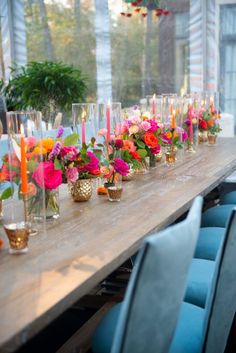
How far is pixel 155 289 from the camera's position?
1035 mm

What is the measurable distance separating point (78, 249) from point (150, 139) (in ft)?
3.72

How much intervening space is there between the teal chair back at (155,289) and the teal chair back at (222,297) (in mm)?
295

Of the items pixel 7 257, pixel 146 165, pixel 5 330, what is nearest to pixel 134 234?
pixel 7 257

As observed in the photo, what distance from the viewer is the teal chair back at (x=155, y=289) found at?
0.98m

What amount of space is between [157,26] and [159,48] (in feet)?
0.91

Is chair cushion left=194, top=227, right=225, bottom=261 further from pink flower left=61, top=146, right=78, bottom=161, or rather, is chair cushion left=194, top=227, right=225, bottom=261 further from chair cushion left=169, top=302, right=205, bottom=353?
pink flower left=61, top=146, right=78, bottom=161

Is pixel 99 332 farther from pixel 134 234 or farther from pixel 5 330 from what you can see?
pixel 5 330

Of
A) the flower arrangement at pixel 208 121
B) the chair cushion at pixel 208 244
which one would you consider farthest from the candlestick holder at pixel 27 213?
the flower arrangement at pixel 208 121

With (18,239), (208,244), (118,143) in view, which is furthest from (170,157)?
(18,239)

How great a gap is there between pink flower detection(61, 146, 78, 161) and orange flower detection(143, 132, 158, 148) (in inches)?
26.1

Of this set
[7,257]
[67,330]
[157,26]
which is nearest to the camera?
[7,257]

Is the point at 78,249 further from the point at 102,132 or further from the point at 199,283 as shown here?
the point at 102,132

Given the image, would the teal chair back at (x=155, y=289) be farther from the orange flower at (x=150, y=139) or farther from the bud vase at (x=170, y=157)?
the bud vase at (x=170, y=157)

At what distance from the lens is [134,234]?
145 cm
